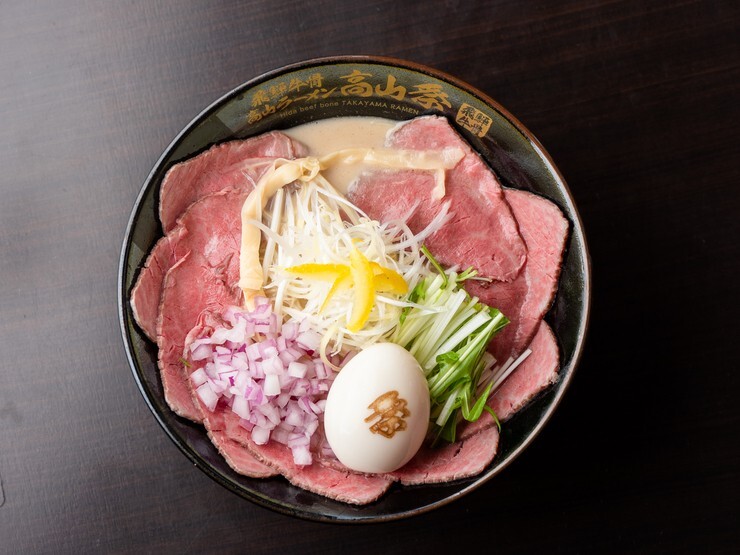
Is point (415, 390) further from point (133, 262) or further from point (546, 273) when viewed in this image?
point (133, 262)

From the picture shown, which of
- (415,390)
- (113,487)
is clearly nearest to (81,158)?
(113,487)

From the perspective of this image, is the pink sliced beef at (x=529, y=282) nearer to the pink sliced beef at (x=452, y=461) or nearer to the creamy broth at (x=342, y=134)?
the pink sliced beef at (x=452, y=461)

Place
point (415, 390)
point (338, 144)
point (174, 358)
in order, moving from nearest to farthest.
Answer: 1. point (415, 390)
2. point (174, 358)
3. point (338, 144)

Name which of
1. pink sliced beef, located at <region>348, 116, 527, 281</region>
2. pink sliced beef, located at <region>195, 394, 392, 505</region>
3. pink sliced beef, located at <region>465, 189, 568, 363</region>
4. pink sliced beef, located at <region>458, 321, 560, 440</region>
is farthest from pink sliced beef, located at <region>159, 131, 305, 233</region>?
pink sliced beef, located at <region>458, 321, 560, 440</region>

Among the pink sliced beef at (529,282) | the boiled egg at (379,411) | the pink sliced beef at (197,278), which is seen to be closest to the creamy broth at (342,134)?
the pink sliced beef at (197,278)

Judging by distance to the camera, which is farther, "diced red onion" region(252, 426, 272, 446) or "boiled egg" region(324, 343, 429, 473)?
"diced red onion" region(252, 426, 272, 446)

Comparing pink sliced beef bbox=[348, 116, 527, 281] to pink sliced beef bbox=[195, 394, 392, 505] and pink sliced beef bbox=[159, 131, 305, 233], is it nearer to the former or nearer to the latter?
pink sliced beef bbox=[159, 131, 305, 233]

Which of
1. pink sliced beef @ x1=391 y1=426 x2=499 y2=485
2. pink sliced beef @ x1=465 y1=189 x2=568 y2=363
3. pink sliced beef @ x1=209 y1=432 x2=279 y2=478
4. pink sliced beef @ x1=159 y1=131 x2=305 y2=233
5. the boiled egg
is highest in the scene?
pink sliced beef @ x1=159 y1=131 x2=305 y2=233
